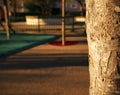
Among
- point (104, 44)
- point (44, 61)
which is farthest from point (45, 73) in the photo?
point (104, 44)

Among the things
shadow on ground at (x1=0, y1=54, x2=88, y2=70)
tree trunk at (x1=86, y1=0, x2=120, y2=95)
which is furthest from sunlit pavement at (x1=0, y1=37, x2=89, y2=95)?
tree trunk at (x1=86, y1=0, x2=120, y2=95)

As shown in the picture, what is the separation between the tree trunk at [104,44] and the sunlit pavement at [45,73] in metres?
5.63

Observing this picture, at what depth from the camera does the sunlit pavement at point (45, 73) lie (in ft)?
25.7

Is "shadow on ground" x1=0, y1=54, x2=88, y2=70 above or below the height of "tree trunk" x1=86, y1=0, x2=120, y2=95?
below

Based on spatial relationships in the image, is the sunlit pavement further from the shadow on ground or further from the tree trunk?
the tree trunk

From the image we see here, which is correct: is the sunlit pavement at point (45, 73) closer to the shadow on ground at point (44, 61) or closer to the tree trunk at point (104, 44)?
the shadow on ground at point (44, 61)

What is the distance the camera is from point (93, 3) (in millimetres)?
1847

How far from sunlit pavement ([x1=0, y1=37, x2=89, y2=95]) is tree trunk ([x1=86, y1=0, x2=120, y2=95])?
18.5 ft

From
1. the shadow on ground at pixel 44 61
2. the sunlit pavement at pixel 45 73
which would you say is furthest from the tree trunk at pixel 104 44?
the shadow on ground at pixel 44 61

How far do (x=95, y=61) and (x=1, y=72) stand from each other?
27.0ft

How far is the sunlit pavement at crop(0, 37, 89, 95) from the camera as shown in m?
7.83

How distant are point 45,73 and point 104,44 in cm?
790

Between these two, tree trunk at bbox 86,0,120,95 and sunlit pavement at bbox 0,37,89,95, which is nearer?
tree trunk at bbox 86,0,120,95

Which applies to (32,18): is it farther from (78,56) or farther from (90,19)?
(90,19)
